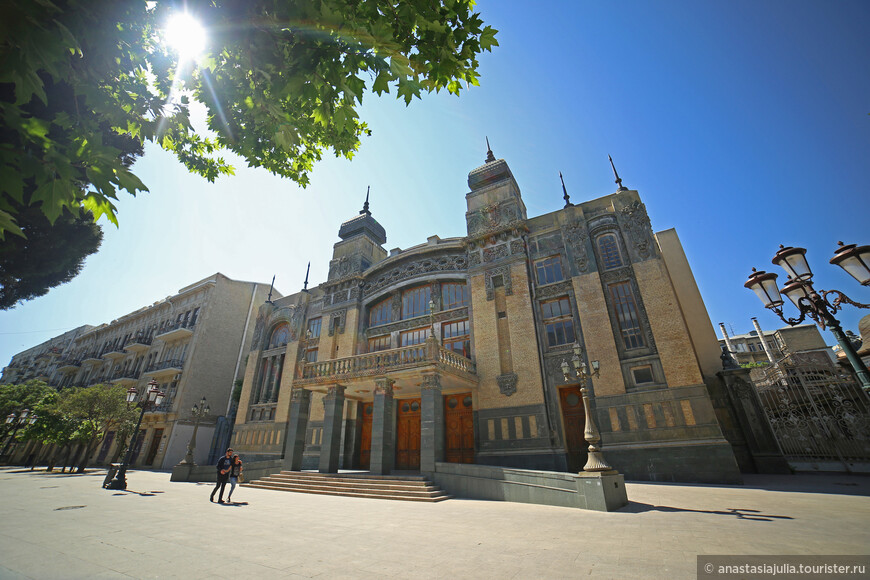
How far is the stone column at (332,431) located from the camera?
52.8 ft

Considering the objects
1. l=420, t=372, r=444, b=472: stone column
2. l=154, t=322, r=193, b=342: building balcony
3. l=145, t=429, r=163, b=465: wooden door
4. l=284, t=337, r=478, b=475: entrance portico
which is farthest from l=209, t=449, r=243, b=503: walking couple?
l=154, t=322, r=193, b=342: building balcony

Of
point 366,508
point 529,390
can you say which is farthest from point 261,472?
point 529,390

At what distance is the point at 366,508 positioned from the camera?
1007 centimetres

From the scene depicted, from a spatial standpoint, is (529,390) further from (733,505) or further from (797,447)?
(797,447)

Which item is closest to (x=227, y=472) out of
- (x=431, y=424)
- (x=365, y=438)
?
(x=431, y=424)

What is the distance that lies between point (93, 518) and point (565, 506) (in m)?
11.6

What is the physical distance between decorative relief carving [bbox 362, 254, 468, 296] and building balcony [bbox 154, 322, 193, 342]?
63.3 feet

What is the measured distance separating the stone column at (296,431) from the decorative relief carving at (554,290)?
Answer: 13.4 metres

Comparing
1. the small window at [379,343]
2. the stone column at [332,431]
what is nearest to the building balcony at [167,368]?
the small window at [379,343]

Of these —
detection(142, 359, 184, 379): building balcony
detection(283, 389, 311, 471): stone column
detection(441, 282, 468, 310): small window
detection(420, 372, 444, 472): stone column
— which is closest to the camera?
detection(420, 372, 444, 472): stone column

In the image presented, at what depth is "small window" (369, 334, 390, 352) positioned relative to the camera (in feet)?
72.9

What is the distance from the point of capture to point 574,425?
16422 millimetres

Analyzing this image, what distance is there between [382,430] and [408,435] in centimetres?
509

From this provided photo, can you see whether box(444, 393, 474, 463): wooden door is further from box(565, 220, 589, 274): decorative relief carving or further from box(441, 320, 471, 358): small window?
box(565, 220, 589, 274): decorative relief carving
